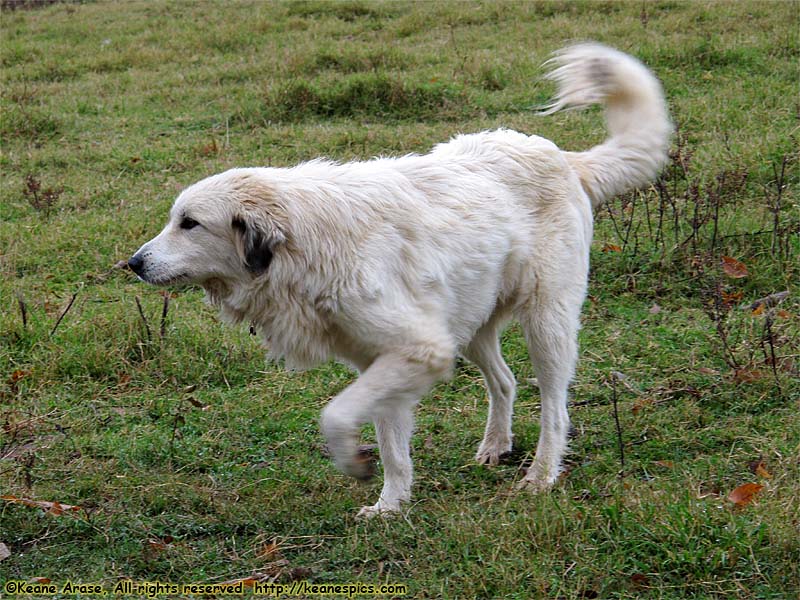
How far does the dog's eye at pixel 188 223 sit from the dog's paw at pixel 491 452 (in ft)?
5.72

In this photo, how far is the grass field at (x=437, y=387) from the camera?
3.77m

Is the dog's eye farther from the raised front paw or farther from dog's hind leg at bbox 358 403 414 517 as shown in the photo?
the raised front paw

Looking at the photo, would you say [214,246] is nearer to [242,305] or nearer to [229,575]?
[242,305]

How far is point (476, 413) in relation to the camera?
17.6 feet

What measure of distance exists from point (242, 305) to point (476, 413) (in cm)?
160

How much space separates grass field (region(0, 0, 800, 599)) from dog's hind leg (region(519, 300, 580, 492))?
0.15 metres

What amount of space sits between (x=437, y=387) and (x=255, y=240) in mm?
1853

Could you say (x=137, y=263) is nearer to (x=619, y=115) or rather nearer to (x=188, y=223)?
(x=188, y=223)

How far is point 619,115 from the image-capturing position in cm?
518

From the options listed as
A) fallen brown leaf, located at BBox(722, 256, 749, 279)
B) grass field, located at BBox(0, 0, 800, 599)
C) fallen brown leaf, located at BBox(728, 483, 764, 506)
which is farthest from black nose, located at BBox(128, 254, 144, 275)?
fallen brown leaf, located at BBox(722, 256, 749, 279)

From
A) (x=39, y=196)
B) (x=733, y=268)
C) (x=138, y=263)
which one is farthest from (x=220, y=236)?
(x=39, y=196)

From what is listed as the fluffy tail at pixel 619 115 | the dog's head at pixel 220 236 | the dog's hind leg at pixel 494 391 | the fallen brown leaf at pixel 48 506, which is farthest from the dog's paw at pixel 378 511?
the fluffy tail at pixel 619 115

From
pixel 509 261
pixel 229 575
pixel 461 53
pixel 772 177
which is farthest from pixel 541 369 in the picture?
pixel 461 53

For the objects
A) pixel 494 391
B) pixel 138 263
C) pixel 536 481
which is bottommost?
pixel 536 481
